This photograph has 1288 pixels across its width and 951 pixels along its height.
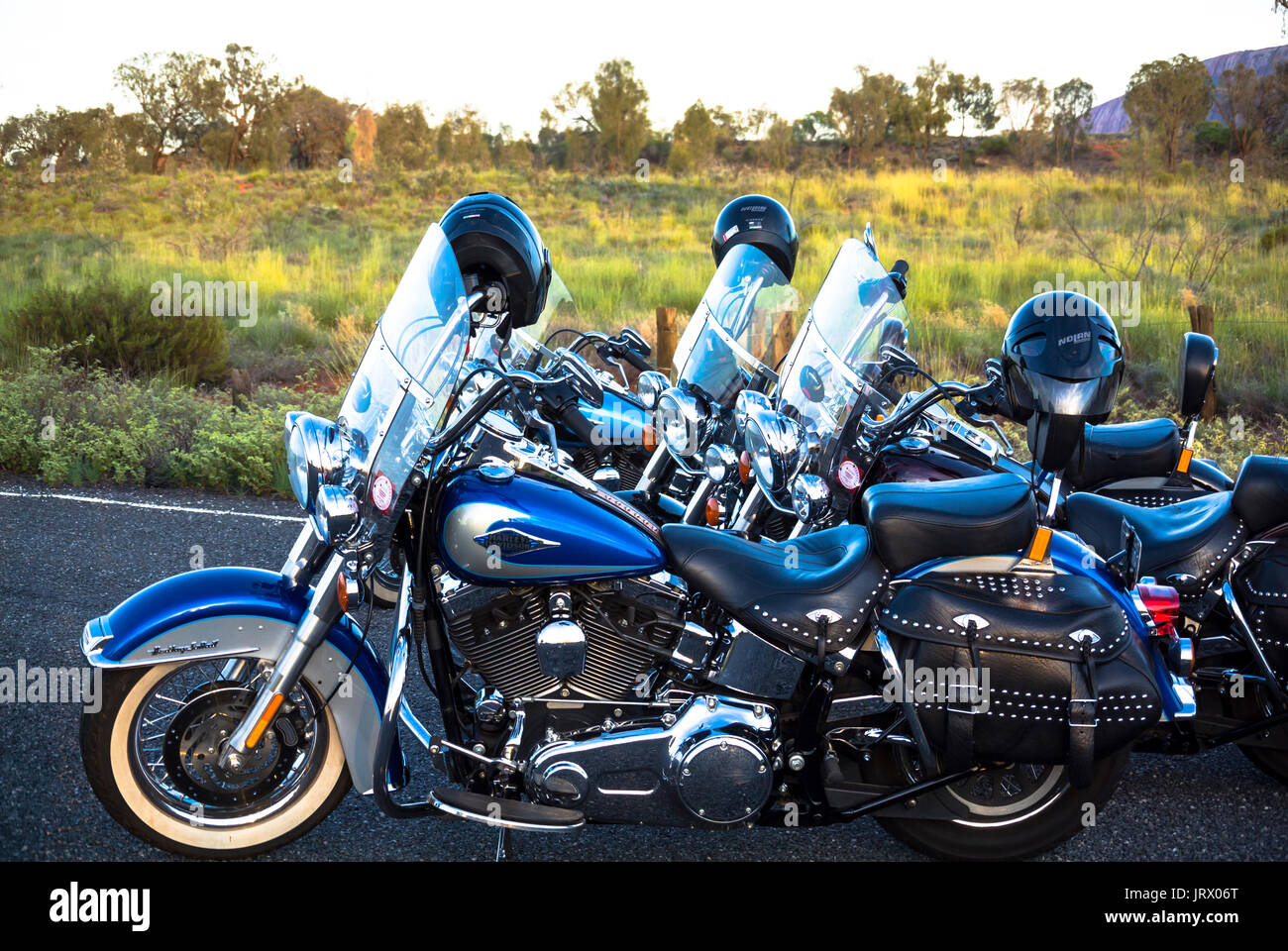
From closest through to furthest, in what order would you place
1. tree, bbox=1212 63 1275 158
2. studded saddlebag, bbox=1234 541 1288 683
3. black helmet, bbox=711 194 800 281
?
studded saddlebag, bbox=1234 541 1288 683, black helmet, bbox=711 194 800 281, tree, bbox=1212 63 1275 158

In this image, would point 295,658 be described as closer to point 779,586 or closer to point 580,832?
point 580,832

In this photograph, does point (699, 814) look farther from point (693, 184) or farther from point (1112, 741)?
→ point (693, 184)

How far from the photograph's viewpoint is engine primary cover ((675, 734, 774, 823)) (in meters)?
2.91

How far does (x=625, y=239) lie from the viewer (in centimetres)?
2072

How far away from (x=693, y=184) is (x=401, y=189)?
731 cm

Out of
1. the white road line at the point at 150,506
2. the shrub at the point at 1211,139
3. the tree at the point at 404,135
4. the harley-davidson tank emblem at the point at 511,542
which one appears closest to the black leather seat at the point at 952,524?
the harley-davidson tank emblem at the point at 511,542

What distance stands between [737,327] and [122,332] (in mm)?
8803

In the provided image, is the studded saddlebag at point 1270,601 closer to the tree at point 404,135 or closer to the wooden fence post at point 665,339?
the wooden fence post at point 665,339

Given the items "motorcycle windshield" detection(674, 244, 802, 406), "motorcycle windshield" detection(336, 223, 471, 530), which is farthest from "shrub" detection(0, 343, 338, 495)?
"motorcycle windshield" detection(336, 223, 471, 530)

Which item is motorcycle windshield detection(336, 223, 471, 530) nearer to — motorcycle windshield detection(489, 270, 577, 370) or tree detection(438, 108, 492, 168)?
motorcycle windshield detection(489, 270, 577, 370)

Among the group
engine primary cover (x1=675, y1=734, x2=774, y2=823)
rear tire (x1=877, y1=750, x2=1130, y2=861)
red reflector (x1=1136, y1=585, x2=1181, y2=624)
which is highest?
red reflector (x1=1136, y1=585, x2=1181, y2=624)

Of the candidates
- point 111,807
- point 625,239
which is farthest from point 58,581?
point 625,239

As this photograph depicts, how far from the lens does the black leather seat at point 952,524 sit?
2.89 m

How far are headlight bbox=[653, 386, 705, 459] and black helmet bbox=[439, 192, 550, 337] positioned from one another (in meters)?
0.68
